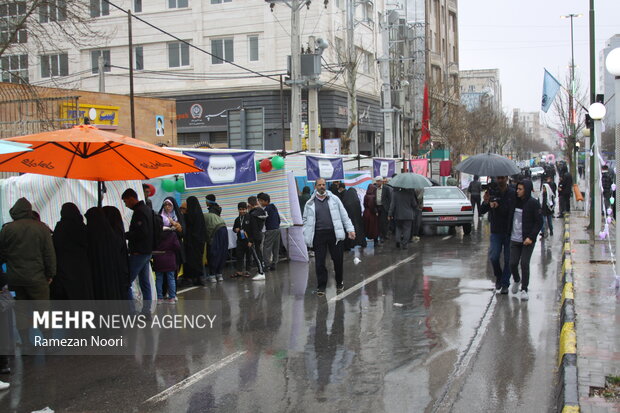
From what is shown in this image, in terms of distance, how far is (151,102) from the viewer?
82.7ft

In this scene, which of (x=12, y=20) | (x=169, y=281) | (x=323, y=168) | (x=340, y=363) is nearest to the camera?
(x=340, y=363)

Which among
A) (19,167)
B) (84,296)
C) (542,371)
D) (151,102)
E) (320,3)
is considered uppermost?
(320,3)

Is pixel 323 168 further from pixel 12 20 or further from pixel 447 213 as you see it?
pixel 12 20

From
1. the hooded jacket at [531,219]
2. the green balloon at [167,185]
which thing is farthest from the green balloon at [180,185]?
the hooded jacket at [531,219]

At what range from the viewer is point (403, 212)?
1858 cm

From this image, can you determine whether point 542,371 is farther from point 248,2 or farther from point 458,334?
point 248,2

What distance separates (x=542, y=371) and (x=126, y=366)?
4.48m

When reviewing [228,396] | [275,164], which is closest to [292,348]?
[228,396]

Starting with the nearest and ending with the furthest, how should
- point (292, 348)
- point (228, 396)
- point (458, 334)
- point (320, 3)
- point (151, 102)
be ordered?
point (228, 396) < point (292, 348) < point (458, 334) < point (151, 102) < point (320, 3)

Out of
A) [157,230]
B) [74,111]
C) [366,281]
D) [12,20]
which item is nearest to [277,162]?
[366,281]

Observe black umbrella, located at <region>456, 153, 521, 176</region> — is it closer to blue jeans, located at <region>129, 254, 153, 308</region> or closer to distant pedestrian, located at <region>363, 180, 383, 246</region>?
blue jeans, located at <region>129, 254, 153, 308</region>

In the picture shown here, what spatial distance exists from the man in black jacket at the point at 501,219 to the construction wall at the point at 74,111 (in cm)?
778

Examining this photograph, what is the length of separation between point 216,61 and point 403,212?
22.2 meters

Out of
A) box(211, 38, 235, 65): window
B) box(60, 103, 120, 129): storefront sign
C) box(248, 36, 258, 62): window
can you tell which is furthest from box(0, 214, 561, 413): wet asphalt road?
box(211, 38, 235, 65): window
